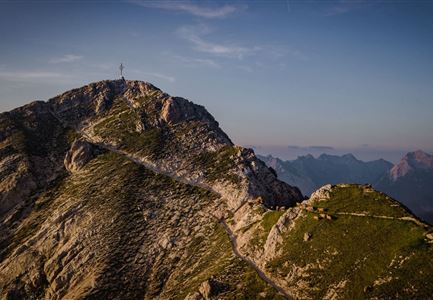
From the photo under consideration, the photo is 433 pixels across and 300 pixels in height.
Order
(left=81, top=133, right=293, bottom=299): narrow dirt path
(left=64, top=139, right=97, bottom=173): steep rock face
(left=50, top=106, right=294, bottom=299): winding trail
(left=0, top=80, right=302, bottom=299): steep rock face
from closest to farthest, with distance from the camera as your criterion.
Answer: (left=81, top=133, right=293, bottom=299): narrow dirt path, (left=50, top=106, right=294, bottom=299): winding trail, (left=0, top=80, right=302, bottom=299): steep rock face, (left=64, top=139, right=97, bottom=173): steep rock face

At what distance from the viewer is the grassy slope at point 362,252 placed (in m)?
75.1

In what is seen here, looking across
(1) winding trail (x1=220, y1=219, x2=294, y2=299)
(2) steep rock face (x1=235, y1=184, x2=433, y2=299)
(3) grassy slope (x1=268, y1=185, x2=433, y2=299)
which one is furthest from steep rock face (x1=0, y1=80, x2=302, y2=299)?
(3) grassy slope (x1=268, y1=185, x2=433, y2=299)

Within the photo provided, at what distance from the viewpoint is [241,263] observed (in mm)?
101438

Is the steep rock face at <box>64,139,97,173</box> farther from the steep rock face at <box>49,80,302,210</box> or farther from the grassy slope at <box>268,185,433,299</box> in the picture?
the grassy slope at <box>268,185,433,299</box>

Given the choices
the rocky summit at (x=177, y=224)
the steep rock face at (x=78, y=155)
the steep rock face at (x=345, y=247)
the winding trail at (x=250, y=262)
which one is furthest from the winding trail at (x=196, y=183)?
the steep rock face at (x=78, y=155)

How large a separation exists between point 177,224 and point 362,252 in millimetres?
63476

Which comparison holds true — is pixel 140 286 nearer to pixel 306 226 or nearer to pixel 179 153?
pixel 306 226

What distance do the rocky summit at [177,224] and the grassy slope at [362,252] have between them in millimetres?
257

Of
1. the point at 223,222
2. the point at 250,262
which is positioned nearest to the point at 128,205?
the point at 223,222

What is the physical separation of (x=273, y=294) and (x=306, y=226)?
19908mm

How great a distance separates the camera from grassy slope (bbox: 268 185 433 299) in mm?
75062

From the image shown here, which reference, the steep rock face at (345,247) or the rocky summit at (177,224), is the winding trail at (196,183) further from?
the steep rock face at (345,247)

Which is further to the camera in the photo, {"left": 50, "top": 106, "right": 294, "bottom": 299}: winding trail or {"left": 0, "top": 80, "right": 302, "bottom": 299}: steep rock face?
{"left": 0, "top": 80, "right": 302, "bottom": 299}: steep rock face

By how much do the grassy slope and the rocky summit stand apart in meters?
0.26
